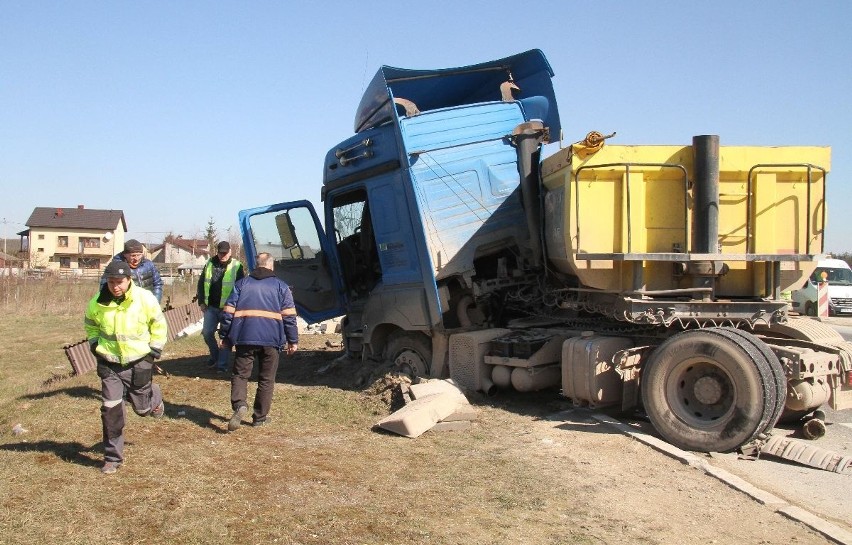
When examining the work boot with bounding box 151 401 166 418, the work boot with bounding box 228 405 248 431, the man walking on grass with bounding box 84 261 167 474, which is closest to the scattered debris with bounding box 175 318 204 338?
the work boot with bounding box 151 401 166 418

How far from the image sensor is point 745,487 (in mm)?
4766

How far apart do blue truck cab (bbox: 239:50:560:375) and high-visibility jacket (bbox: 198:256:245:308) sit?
0.25 meters

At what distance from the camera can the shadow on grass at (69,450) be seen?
17.7 feet

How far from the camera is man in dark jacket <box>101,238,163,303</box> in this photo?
7.43 m

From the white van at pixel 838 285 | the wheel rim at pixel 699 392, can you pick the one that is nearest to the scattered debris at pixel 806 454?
the wheel rim at pixel 699 392

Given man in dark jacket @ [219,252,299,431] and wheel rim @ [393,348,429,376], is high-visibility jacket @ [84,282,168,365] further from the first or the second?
wheel rim @ [393,348,429,376]

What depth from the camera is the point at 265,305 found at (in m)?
6.61

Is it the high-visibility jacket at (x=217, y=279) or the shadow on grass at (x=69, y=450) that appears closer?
the shadow on grass at (x=69, y=450)

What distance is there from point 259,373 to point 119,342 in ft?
5.26

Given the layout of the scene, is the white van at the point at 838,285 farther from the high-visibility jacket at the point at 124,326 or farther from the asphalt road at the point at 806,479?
the high-visibility jacket at the point at 124,326

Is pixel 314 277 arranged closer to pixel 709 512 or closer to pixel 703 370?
pixel 703 370

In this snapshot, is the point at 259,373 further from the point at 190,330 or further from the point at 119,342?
the point at 190,330

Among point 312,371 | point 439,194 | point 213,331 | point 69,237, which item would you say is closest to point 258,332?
point 439,194

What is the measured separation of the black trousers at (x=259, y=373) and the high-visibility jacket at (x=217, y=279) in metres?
3.05
